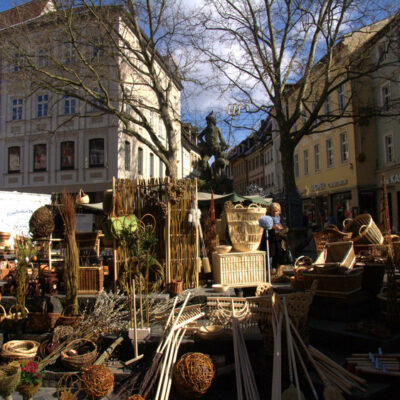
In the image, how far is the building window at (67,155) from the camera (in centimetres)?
2328

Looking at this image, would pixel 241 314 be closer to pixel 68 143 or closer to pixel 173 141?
pixel 173 141

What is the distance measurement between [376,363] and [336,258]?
9.63 ft

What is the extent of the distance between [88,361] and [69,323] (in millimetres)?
953

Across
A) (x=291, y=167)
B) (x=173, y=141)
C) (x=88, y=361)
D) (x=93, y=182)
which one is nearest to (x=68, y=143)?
(x=93, y=182)

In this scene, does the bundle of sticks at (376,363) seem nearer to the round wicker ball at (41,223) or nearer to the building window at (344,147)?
the round wicker ball at (41,223)

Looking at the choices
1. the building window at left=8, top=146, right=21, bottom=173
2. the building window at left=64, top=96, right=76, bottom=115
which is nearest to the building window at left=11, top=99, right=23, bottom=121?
the building window at left=8, top=146, right=21, bottom=173

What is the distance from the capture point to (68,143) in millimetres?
23406

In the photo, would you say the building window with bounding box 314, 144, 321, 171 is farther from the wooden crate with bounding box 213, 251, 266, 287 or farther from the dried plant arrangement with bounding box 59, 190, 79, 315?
the dried plant arrangement with bounding box 59, 190, 79, 315

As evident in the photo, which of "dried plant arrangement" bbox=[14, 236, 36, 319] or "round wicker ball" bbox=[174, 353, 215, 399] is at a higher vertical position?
"dried plant arrangement" bbox=[14, 236, 36, 319]

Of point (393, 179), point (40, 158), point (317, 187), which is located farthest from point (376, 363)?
point (317, 187)

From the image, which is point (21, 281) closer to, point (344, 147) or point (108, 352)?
point (108, 352)

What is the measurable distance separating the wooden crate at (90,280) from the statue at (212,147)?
11472 mm

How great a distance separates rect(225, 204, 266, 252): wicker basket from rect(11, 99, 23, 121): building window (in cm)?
2225

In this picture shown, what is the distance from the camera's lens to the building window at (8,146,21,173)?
2427cm
